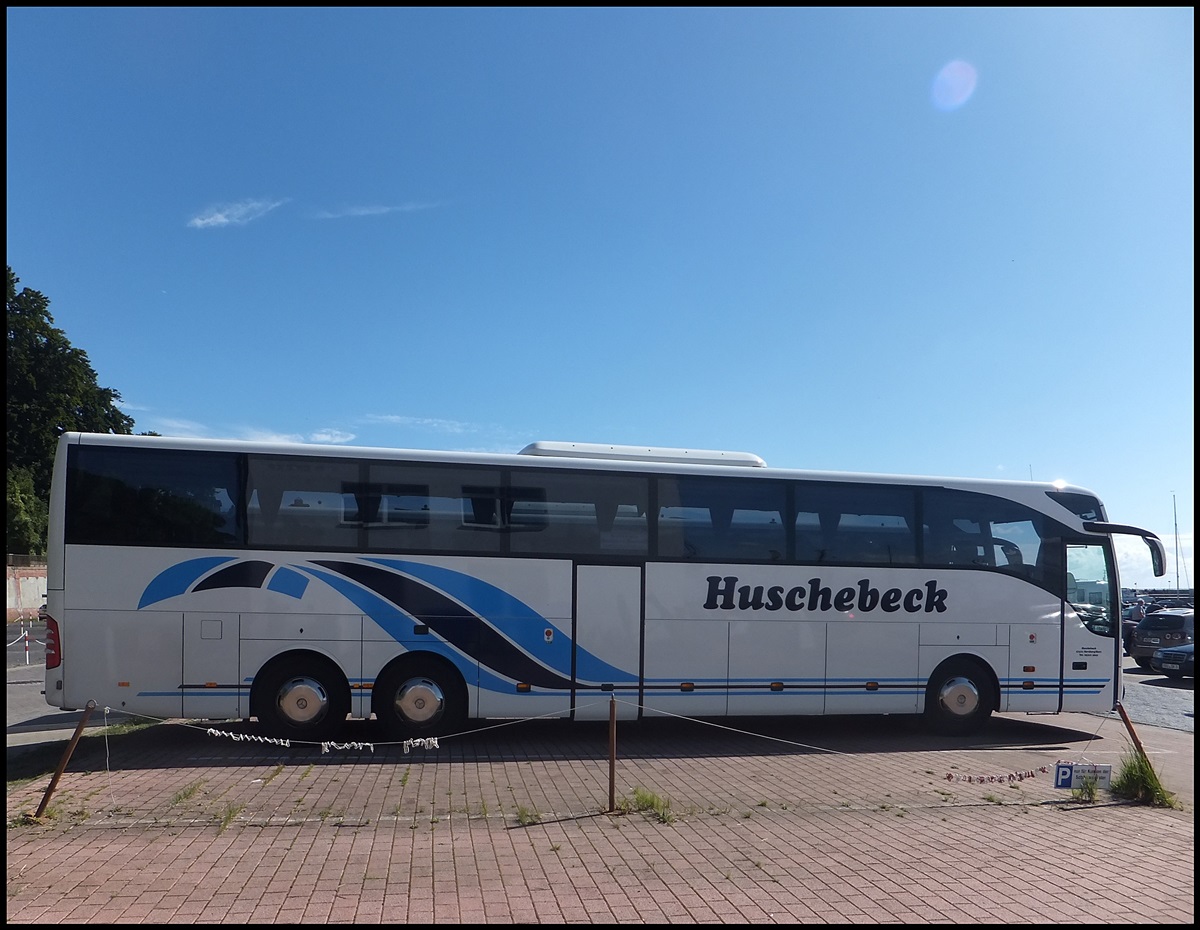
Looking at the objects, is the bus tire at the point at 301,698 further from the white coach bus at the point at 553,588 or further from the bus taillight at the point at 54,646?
the bus taillight at the point at 54,646

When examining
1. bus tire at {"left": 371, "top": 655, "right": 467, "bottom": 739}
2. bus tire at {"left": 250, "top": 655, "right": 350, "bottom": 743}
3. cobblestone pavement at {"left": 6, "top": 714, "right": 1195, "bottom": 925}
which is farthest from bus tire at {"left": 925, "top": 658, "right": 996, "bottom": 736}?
bus tire at {"left": 250, "top": 655, "right": 350, "bottom": 743}

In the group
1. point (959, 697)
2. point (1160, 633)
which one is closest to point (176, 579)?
point (959, 697)

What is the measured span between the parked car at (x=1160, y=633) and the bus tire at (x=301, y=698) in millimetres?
22845

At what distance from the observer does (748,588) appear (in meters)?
11.4

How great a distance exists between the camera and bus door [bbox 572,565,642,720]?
10.9 metres

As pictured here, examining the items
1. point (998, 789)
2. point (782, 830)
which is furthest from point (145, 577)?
point (998, 789)

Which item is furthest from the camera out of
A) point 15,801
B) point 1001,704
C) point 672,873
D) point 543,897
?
point 1001,704

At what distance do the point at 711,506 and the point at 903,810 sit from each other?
4.63 m

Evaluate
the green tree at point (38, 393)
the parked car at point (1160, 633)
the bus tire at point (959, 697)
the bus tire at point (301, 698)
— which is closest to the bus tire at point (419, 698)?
the bus tire at point (301, 698)

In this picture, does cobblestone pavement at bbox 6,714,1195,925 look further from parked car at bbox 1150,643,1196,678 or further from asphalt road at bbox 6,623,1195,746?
parked car at bbox 1150,643,1196,678

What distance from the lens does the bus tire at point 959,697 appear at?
471 inches

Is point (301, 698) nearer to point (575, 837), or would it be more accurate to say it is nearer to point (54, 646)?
point (54, 646)

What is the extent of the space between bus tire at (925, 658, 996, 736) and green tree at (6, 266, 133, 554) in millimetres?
46964

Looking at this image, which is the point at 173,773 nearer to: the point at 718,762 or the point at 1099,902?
the point at 718,762
